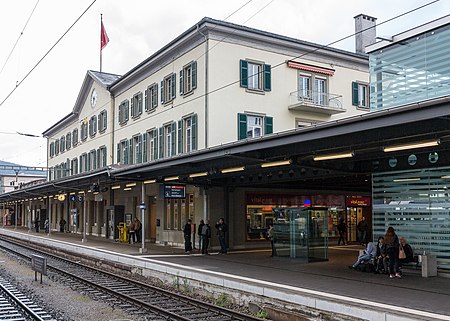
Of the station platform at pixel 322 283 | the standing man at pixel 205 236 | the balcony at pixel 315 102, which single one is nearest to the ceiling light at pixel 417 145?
the station platform at pixel 322 283

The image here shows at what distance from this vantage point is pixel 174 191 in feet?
70.1

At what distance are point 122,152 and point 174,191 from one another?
12.9m

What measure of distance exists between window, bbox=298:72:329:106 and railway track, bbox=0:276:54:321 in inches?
699

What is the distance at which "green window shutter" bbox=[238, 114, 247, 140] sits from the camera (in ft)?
80.6

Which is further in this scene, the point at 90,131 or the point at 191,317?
the point at 90,131

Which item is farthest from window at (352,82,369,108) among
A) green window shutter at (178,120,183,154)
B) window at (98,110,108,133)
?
window at (98,110,108,133)

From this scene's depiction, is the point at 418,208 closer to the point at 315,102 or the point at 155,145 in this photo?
the point at 315,102

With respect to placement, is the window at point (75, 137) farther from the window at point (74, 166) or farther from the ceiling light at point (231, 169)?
the ceiling light at point (231, 169)

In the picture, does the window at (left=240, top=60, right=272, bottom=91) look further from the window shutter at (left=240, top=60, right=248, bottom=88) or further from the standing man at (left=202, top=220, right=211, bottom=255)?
the standing man at (left=202, top=220, right=211, bottom=255)

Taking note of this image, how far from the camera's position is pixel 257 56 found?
83.7 feet

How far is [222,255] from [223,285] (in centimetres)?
733

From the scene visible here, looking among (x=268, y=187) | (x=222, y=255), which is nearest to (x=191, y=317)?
(x=222, y=255)

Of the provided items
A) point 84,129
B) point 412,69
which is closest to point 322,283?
point 412,69

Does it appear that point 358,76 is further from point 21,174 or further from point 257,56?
point 21,174
